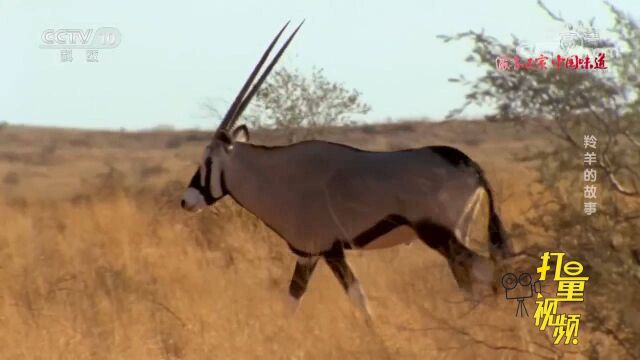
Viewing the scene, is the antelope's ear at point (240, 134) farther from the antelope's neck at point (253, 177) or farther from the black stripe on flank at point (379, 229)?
the black stripe on flank at point (379, 229)

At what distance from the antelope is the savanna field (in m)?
0.26

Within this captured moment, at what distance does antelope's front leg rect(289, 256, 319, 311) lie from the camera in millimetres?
6777

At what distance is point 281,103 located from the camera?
14.9 m

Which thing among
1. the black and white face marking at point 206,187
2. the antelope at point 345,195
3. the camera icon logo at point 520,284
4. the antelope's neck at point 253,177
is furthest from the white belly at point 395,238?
the black and white face marking at point 206,187

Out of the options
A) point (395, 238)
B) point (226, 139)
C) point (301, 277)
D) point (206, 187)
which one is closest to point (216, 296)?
point (301, 277)

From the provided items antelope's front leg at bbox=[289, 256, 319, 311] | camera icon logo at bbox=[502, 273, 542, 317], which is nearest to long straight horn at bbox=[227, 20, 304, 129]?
antelope's front leg at bbox=[289, 256, 319, 311]

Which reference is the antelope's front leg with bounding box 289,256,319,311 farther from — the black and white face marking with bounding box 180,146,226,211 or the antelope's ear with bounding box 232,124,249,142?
the antelope's ear with bounding box 232,124,249,142

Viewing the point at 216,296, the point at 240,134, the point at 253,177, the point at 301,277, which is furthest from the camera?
the point at 240,134

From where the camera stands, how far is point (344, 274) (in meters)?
6.89

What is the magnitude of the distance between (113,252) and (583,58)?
5005mm

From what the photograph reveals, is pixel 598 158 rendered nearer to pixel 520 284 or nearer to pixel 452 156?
pixel 520 284

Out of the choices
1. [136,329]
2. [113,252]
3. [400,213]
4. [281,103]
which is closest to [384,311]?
[400,213]

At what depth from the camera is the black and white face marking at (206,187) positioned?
309 inches

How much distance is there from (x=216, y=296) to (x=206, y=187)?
1.59 metres
